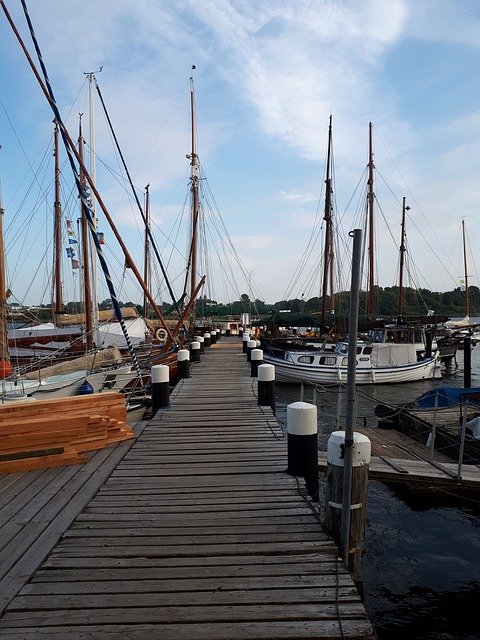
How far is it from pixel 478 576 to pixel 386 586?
4.86 ft

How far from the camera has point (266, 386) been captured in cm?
1075

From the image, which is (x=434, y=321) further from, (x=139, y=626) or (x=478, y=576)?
(x=139, y=626)

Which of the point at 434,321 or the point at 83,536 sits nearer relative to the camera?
the point at 83,536

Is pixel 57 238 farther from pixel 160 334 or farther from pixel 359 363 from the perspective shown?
pixel 359 363

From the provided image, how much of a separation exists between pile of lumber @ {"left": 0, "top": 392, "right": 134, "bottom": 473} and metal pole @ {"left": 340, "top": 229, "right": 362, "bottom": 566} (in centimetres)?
411

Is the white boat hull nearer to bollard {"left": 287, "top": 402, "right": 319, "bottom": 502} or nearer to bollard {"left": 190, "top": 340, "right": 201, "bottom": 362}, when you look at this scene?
bollard {"left": 190, "top": 340, "right": 201, "bottom": 362}

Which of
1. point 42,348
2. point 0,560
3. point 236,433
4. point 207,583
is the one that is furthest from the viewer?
point 42,348

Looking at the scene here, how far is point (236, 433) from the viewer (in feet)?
27.7

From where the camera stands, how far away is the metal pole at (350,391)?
379cm

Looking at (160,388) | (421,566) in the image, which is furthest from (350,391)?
(160,388)

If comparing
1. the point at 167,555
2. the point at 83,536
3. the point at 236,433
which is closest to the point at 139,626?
the point at 167,555

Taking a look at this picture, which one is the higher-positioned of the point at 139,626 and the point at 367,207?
the point at 367,207

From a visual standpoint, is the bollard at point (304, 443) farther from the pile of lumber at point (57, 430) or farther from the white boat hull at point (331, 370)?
the white boat hull at point (331, 370)

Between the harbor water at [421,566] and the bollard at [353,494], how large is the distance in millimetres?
2142
